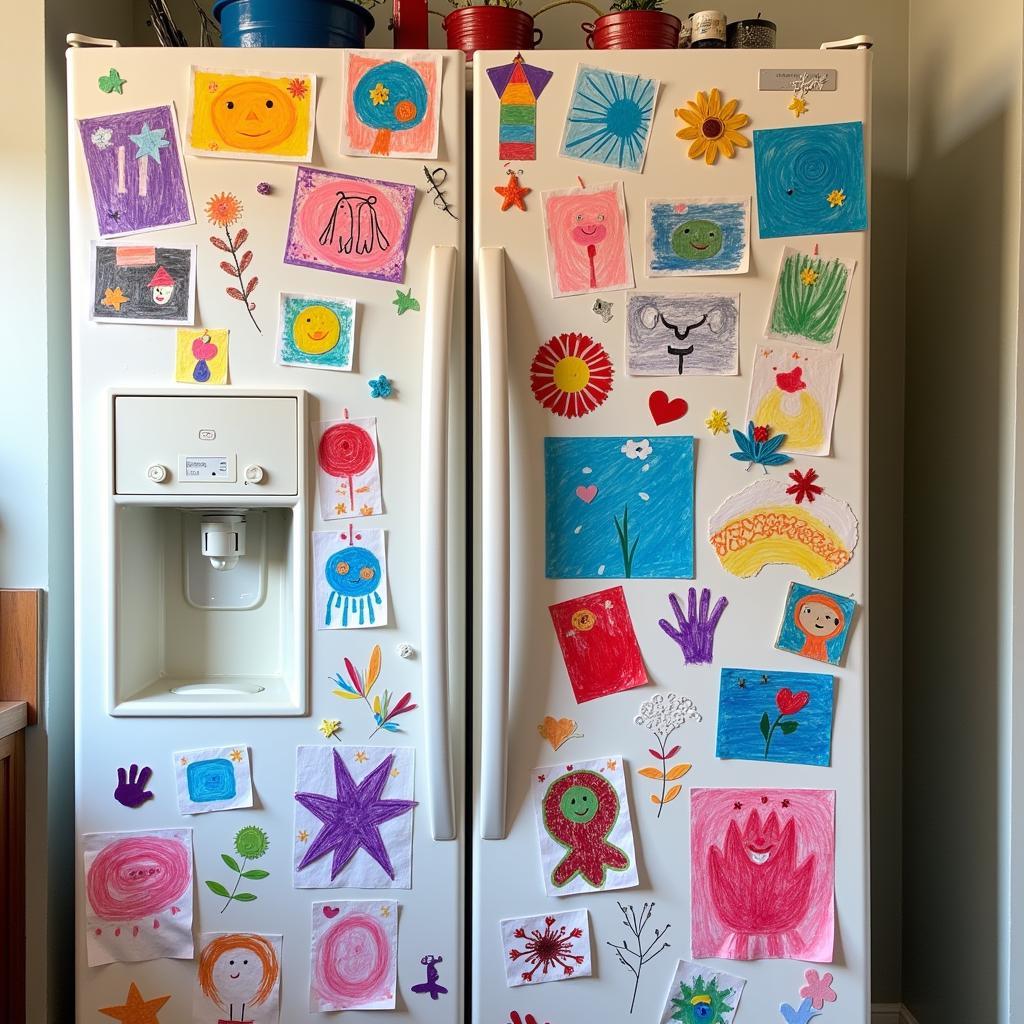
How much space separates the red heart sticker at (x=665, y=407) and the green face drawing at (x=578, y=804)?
548mm

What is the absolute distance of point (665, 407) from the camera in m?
1.41

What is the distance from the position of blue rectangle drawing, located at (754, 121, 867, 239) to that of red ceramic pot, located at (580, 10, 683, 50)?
0.77 feet

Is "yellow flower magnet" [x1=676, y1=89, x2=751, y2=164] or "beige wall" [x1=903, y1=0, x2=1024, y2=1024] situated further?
"beige wall" [x1=903, y1=0, x2=1024, y2=1024]

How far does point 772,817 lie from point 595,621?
39 cm

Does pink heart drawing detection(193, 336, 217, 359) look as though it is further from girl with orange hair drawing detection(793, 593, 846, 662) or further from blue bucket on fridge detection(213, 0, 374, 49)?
girl with orange hair drawing detection(793, 593, 846, 662)

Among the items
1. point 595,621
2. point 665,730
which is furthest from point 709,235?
point 665,730

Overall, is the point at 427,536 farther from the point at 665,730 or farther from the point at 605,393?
the point at 665,730

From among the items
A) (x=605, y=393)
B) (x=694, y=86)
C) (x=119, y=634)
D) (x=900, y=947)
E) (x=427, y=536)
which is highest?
(x=694, y=86)

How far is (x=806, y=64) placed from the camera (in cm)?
139

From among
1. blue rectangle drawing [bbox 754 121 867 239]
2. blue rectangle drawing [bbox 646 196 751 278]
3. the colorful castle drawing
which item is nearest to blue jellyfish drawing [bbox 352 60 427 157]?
the colorful castle drawing

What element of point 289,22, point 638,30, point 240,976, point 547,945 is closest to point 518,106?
point 638,30

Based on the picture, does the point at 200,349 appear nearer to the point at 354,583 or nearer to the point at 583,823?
the point at 354,583

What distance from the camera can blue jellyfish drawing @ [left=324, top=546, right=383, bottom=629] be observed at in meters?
1.41

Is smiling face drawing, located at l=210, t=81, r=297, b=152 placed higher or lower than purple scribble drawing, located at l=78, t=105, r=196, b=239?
higher
